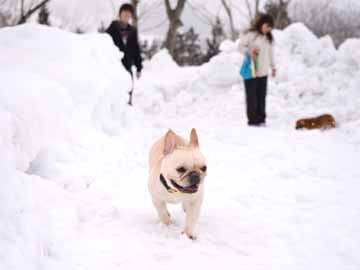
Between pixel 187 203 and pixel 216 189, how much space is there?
1417 millimetres

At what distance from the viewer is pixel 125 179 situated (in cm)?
418

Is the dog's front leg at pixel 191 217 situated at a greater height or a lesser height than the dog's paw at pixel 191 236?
greater

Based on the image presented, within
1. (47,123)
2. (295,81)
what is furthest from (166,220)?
(295,81)

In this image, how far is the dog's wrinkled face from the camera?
2.55m

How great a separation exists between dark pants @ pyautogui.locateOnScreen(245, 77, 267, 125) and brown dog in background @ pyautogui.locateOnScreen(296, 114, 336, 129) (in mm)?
775

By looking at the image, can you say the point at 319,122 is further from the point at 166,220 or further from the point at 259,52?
the point at 166,220

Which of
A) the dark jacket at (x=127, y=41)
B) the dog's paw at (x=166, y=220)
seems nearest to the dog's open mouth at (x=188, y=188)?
the dog's paw at (x=166, y=220)

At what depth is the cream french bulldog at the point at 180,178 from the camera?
258cm

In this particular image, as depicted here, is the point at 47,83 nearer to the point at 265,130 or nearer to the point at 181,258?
the point at 181,258

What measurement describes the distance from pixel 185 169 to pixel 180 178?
0.24 ft

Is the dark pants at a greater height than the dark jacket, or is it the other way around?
the dark jacket

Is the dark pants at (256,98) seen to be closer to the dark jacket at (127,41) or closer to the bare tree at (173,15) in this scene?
the dark jacket at (127,41)

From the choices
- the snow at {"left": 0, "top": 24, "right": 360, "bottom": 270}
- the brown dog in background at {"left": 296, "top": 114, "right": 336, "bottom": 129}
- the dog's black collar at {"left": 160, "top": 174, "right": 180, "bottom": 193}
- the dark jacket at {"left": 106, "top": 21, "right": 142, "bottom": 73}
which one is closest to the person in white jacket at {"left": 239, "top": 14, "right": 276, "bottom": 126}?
the snow at {"left": 0, "top": 24, "right": 360, "bottom": 270}

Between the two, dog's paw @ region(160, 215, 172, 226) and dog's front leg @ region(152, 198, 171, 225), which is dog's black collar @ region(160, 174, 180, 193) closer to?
dog's front leg @ region(152, 198, 171, 225)
